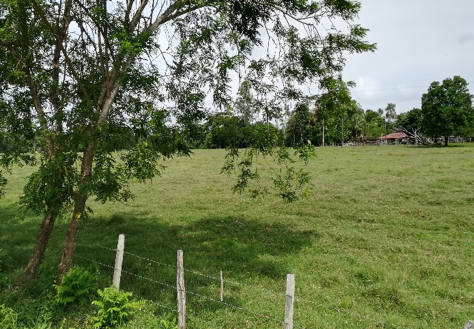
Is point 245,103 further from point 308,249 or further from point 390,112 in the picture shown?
point 390,112

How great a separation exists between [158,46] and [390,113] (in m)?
144

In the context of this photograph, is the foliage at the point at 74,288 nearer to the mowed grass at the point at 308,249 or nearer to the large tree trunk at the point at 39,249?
the mowed grass at the point at 308,249

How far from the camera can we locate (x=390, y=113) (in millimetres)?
139875

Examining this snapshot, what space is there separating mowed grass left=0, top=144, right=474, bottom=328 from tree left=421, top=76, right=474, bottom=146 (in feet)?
121

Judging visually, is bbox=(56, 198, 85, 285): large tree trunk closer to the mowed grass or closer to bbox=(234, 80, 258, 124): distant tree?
the mowed grass

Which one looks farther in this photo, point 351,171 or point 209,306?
point 351,171

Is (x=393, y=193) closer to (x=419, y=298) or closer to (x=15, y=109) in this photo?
(x=419, y=298)

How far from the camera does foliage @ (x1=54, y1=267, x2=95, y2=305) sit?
9062 millimetres

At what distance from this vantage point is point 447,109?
58.2 metres

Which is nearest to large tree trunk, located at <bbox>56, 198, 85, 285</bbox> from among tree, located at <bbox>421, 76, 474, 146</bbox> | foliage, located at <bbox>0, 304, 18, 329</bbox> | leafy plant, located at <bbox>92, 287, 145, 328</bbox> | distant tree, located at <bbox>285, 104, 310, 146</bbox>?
foliage, located at <bbox>0, 304, 18, 329</bbox>

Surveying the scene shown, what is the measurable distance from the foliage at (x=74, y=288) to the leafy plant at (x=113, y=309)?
2.75 ft

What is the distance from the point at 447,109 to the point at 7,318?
64665 mm

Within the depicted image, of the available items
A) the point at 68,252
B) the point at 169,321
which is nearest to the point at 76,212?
the point at 68,252

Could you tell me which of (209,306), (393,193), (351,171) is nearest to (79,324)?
(209,306)
